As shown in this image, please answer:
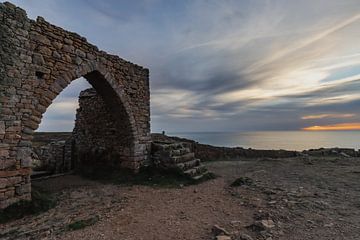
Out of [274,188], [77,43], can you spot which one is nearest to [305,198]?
[274,188]

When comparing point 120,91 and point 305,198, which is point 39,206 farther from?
point 305,198

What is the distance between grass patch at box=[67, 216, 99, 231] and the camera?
4.92 metres

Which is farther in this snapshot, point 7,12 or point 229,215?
point 7,12

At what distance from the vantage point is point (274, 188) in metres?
7.90

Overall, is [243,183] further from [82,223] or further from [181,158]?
[82,223]

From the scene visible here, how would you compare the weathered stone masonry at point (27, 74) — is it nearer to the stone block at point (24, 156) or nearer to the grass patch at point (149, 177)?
the stone block at point (24, 156)

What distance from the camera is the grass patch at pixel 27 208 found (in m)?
5.66

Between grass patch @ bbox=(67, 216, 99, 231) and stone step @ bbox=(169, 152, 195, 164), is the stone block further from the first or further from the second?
stone step @ bbox=(169, 152, 195, 164)

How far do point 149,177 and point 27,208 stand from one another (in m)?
4.36

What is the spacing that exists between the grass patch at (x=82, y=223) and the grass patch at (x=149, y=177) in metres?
3.53

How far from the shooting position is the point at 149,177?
966 cm

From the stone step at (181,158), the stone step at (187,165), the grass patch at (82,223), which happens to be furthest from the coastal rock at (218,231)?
the stone step at (181,158)

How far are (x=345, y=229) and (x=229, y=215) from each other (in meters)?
2.14

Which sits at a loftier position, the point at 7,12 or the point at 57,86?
the point at 7,12
